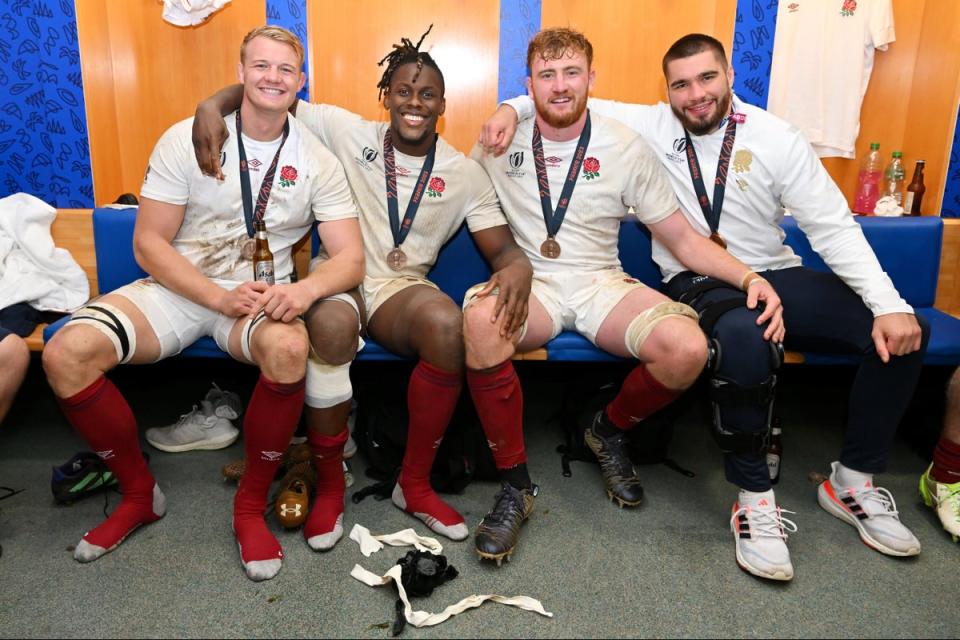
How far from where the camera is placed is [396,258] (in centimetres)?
244

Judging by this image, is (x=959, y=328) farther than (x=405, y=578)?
Yes

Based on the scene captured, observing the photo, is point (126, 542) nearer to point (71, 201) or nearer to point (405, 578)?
point (405, 578)

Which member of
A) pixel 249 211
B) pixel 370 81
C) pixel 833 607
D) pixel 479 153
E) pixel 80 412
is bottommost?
pixel 833 607

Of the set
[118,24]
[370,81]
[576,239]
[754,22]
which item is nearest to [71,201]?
[118,24]

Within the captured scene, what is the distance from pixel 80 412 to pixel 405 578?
99 cm

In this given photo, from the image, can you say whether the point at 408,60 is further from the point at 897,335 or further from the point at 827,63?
the point at 827,63

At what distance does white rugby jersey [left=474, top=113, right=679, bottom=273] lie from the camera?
2473 mm

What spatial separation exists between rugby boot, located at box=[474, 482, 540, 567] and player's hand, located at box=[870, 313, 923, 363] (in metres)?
1.10

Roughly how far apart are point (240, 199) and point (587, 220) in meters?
1.14

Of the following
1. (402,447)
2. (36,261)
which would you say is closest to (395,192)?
(402,447)

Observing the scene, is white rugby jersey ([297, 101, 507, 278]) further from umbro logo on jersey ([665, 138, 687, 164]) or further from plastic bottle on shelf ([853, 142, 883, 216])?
plastic bottle on shelf ([853, 142, 883, 216])

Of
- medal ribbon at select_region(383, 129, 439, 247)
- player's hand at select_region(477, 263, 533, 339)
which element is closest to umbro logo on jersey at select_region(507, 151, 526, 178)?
medal ribbon at select_region(383, 129, 439, 247)

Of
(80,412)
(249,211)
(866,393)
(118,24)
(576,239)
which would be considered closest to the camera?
(80,412)

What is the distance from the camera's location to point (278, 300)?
79.8 inches
